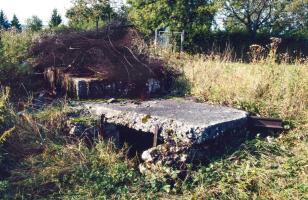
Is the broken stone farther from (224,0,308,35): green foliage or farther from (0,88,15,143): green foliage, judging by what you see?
(224,0,308,35): green foliage

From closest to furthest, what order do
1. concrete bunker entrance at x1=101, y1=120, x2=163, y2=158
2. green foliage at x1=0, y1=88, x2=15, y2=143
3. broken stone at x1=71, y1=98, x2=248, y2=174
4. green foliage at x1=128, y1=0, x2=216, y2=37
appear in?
broken stone at x1=71, y1=98, x2=248, y2=174
green foliage at x1=0, y1=88, x2=15, y2=143
concrete bunker entrance at x1=101, y1=120, x2=163, y2=158
green foliage at x1=128, y1=0, x2=216, y2=37

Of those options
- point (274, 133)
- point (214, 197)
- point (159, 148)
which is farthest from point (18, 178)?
point (274, 133)

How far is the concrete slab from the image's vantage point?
4.11m

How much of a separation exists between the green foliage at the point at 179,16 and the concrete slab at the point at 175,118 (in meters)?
15.6

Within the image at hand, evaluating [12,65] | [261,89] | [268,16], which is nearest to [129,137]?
[261,89]

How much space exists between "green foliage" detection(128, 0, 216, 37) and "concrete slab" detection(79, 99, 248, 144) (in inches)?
614

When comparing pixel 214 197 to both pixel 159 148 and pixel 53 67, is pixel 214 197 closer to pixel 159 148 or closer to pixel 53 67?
pixel 159 148

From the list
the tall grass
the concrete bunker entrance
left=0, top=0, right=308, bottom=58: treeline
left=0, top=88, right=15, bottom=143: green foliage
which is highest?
left=0, top=0, right=308, bottom=58: treeline

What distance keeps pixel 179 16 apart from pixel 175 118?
56.3 feet

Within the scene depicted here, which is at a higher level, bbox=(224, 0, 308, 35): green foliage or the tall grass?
bbox=(224, 0, 308, 35): green foliage

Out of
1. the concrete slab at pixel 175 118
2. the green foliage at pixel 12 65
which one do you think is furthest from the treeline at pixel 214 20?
the concrete slab at pixel 175 118

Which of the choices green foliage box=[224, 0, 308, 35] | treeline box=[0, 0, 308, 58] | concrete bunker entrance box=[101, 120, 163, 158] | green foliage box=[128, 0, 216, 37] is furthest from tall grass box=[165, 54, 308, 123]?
green foliage box=[224, 0, 308, 35]

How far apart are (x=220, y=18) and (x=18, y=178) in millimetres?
25222

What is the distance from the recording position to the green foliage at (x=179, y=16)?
2045 cm
